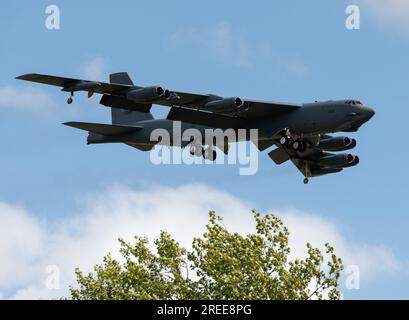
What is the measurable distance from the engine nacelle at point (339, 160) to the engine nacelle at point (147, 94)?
1207 cm

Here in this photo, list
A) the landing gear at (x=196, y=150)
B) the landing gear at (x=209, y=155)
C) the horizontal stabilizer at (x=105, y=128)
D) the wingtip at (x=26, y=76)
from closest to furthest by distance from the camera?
the wingtip at (x=26, y=76) < the landing gear at (x=196, y=150) < the landing gear at (x=209, y=155) < the horizontal stabilizer at (x=105, y=128)

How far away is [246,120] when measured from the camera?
47844 mm

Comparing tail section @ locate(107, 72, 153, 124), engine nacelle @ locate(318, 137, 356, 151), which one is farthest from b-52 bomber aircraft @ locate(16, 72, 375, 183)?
tail section @ locate(107, 72, 153, 124)

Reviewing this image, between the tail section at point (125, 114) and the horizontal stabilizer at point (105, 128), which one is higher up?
the tail section at point (125, 114)

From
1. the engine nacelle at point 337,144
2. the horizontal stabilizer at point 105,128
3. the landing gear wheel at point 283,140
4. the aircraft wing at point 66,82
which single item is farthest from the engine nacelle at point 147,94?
the engine nacelle at point 337,144

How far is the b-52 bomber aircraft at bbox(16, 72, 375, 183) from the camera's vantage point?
4328 cm

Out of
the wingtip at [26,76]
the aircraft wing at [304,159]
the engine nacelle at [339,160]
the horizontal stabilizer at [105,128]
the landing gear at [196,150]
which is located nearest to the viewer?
the wingtip at [26,76]

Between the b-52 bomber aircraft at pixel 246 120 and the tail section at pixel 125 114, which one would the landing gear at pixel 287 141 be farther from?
the tail section at pixel 125 114

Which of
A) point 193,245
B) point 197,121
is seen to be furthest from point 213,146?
point 193,245

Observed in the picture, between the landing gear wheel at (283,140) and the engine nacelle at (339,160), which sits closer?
the landing gear wheel at (283,140)

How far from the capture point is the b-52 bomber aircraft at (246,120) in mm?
43281

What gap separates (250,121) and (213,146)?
9.18ft
